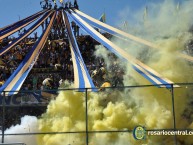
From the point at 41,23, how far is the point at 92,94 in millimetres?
6088

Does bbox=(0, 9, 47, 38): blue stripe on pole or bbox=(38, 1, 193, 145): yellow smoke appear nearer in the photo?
bbox=(38, 1, 193, 145): yellow smoke

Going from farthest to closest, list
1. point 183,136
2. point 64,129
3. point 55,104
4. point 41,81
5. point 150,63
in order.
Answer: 1. point 41,81
2. point 150,63
3. point 55,104
4. point 64,129
5. point 183,136

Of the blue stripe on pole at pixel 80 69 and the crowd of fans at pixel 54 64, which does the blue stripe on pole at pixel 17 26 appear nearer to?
the blue stripe on pole at pixel 80 69

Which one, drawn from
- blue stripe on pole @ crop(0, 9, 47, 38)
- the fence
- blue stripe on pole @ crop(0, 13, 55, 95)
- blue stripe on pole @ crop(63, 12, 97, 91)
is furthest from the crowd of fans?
the fence

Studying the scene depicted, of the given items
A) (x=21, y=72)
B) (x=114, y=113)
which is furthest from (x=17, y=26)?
(x=114, y=113)

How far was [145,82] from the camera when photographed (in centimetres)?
1194

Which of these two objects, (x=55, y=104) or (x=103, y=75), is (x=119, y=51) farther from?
(x=103, y=75)

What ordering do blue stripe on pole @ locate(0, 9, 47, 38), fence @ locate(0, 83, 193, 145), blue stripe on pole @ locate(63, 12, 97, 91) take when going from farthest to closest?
1. blue stripe on pole @ locate(0, 9, 47, 38)
2. fence @ locate(0, 83, 193, 145)
3. blue stripe on pole @ locate(63, 12, 97, 91)

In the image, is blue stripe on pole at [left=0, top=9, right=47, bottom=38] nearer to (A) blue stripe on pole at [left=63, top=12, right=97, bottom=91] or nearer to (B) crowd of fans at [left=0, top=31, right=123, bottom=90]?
(A) blue stripe on pole at [left=63, top=12, right=97, bottom=91]

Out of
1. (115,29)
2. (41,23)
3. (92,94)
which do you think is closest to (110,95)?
(92,94)

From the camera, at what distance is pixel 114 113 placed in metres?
11.2

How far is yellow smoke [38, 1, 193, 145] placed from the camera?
10.8 metres

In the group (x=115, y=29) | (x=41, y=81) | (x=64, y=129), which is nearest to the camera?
(x=64, y=129)

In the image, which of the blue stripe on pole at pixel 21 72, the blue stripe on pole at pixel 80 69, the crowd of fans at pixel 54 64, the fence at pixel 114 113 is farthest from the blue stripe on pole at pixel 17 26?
the fence at pixel 114 113
